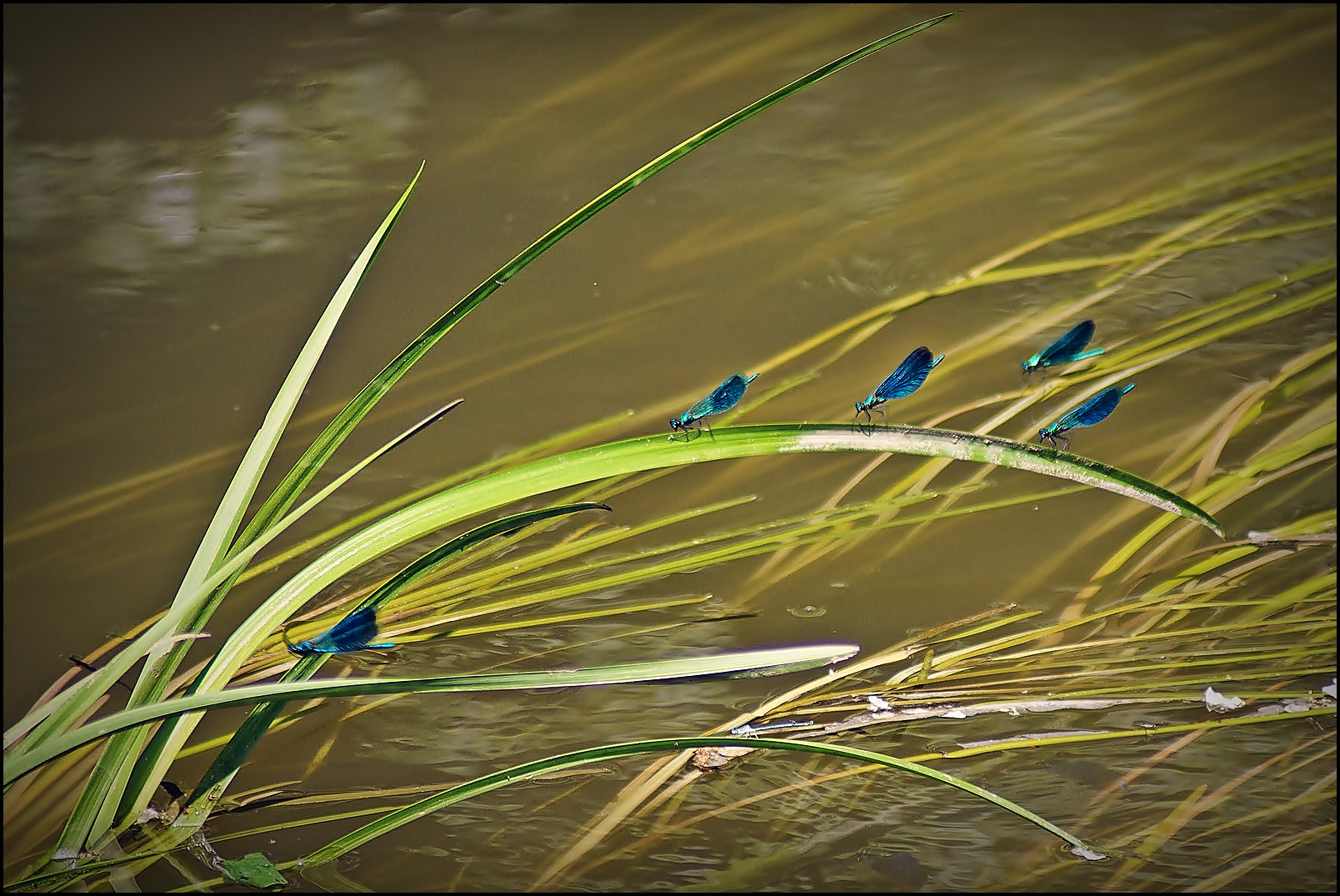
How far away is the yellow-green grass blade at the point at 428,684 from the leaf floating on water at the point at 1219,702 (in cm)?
41

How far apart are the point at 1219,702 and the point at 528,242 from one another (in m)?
0.86

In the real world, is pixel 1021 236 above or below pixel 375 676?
above

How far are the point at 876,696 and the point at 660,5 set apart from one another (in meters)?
0.73

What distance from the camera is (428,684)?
2.16ft

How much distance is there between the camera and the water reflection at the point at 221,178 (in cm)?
78

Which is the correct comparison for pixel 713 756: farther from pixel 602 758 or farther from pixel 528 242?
pixel 528 242

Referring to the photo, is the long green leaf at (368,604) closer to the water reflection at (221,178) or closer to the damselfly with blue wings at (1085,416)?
the water reflection at (221,178)

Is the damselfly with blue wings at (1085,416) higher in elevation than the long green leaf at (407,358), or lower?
lower

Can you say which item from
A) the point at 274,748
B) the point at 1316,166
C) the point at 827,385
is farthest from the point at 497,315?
the point at 1316,166

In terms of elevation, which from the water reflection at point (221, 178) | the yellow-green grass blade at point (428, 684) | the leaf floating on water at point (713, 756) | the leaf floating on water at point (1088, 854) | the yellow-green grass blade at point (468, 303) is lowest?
the leaf floating on water at point (1088, 854)

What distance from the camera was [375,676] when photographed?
77cm

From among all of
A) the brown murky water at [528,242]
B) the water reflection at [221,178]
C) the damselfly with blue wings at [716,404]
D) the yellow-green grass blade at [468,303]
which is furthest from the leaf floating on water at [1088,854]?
the water reflection at [221,178]

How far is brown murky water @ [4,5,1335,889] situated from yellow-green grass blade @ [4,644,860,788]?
0.09 metres

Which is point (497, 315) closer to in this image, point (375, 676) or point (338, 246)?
point (338, 246)
